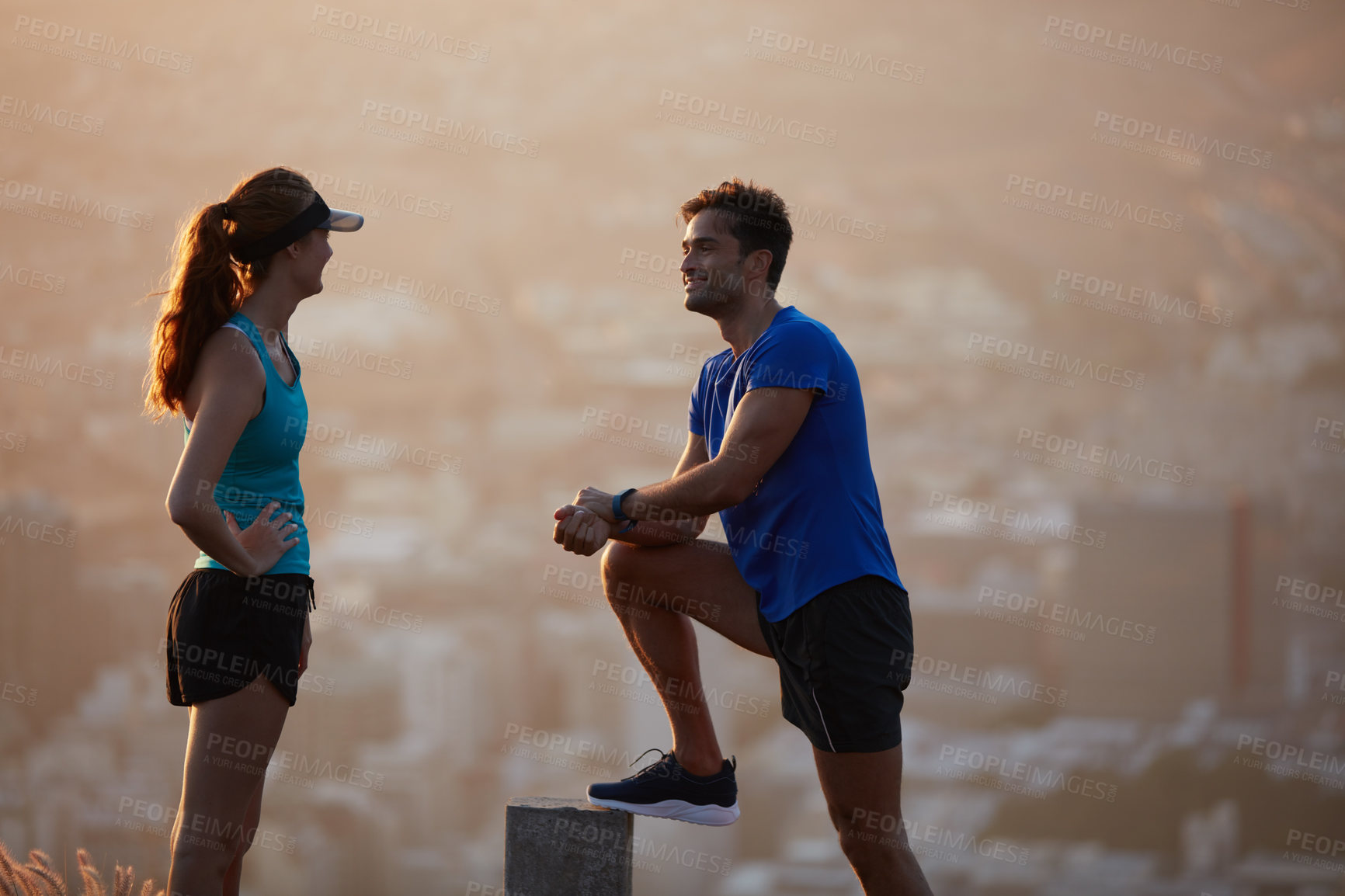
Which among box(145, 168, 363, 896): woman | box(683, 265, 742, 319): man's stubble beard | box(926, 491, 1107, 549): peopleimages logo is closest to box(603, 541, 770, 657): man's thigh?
box(683, 265, 742, 319): man's stubble beard

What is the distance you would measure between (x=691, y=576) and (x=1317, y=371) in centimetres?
18439

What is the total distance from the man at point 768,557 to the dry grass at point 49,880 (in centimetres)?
205

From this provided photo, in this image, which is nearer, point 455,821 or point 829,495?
point 829,495

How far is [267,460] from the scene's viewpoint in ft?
8.87

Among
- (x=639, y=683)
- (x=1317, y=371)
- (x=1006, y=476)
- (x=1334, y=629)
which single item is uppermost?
(x=1317, y=371)

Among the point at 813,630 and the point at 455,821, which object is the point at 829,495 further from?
the point at 455,821

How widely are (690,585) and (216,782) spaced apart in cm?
143

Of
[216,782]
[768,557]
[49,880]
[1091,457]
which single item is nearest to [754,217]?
[768,557]

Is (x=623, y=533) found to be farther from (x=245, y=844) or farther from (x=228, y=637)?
(x=245, y=844)

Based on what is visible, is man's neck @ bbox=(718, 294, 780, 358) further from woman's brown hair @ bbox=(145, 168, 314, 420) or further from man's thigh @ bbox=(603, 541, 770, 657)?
woman's brown hair @ bbox=(145, 168, 314, 420)

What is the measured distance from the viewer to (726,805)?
349cm

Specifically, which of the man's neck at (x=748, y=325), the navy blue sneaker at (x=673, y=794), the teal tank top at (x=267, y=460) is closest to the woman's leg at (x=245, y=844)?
the teal tank top at (x=267, y=460)

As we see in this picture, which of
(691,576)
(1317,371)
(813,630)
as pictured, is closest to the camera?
(813,630)

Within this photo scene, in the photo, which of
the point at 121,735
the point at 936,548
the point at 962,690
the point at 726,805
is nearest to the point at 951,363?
the point at 936,548
